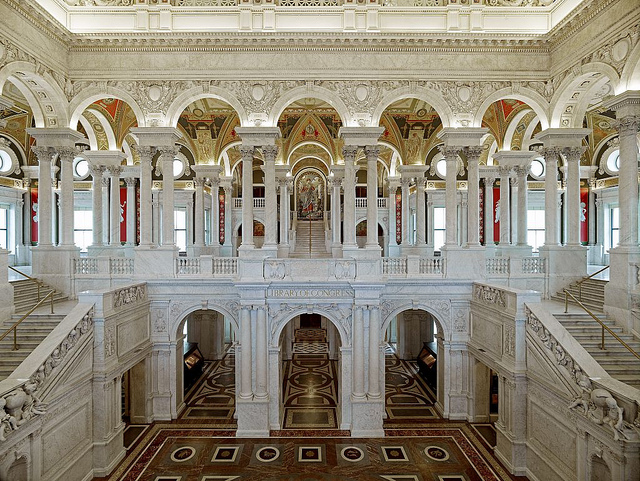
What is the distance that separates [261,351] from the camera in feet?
40.7

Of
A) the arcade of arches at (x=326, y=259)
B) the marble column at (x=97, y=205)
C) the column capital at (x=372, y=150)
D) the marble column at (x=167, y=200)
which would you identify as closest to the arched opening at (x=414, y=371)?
the arcade of arches at (x=326, y=259)

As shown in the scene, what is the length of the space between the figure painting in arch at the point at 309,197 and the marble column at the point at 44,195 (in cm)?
1721

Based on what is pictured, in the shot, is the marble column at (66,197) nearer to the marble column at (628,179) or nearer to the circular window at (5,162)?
the circular window at (5,162)

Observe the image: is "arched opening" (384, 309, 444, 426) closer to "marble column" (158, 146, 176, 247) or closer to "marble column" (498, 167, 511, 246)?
"marble column" (498, 167, 511, 246)

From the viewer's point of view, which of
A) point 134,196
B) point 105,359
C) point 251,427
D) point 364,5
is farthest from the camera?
point 134,196

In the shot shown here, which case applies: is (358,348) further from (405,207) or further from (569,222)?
(405,207)

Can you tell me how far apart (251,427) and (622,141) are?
1300 centimetres

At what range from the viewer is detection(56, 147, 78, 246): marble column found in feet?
44.3

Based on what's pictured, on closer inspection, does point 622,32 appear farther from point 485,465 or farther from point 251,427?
point 251,427

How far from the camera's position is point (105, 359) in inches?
408

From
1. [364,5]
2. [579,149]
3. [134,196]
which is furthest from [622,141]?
[134,196]

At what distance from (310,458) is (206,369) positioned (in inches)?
347

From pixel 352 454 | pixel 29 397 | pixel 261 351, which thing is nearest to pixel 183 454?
pixel 261 351

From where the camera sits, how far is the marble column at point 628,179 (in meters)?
10.6
